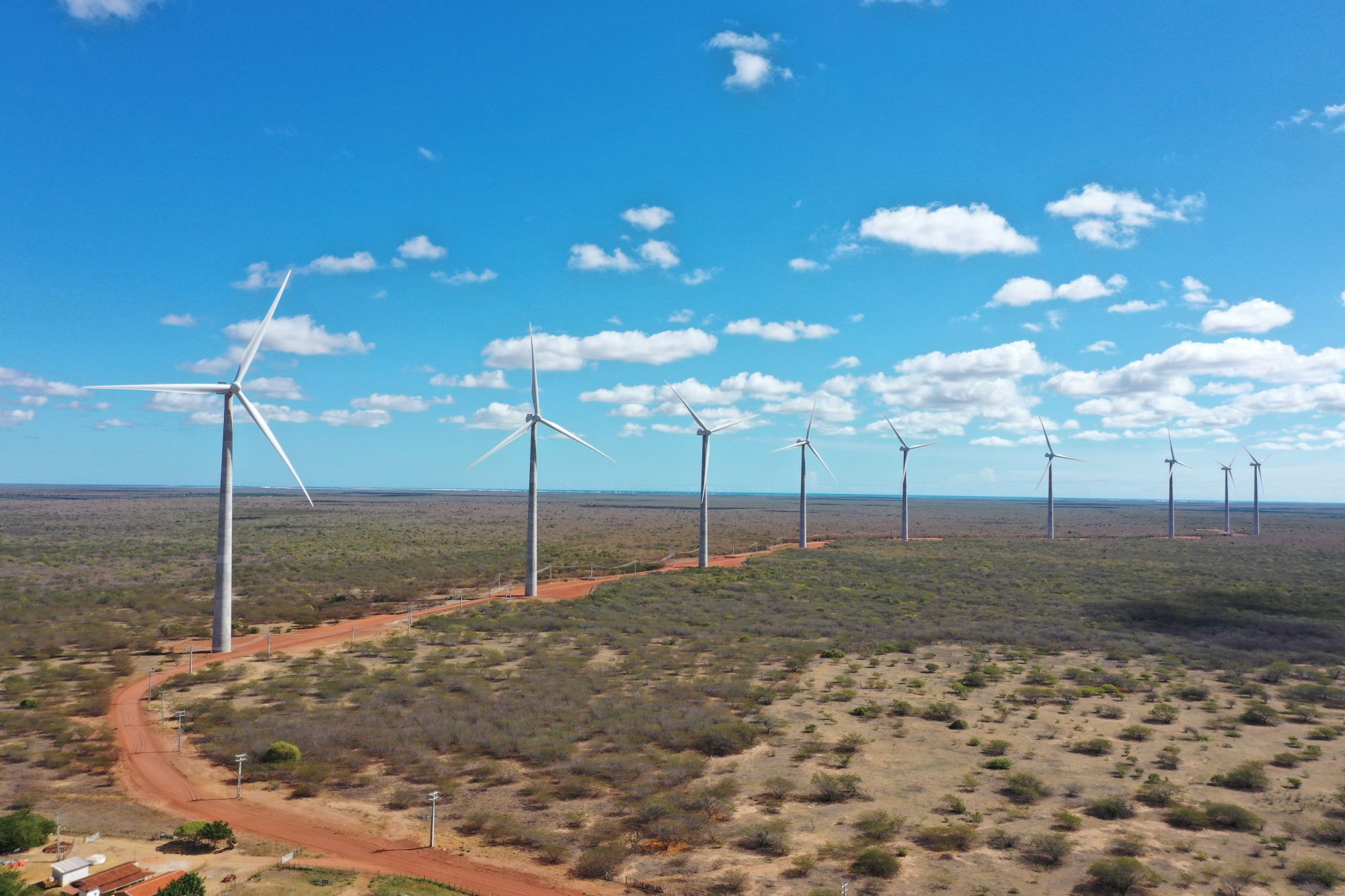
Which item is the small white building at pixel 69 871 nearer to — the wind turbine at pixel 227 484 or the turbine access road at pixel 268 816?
the turbine access road at pixel 268 816

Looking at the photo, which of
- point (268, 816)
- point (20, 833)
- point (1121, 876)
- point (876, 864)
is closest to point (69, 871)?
point (20, 833)

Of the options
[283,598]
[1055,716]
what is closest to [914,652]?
[1055,716]

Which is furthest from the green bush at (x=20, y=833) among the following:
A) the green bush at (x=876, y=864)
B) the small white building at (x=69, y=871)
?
the green bush at (x=876, y=864)

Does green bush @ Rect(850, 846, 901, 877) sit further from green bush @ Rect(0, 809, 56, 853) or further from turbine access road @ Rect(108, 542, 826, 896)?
green bush @ Rect(0, 809, 56, 853)

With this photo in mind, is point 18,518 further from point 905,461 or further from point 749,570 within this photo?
point 905,461

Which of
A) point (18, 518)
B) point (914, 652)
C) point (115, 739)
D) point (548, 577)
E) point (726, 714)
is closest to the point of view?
point (115, 739)

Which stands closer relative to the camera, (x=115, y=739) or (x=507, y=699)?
(x=115, y=739)

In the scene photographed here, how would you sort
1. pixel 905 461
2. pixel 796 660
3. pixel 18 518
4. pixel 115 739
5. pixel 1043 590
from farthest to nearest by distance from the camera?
pixel 18 518 < pixel 905 461 < pixel 1043 590 < pixel 796 660 < pixel 115 739
